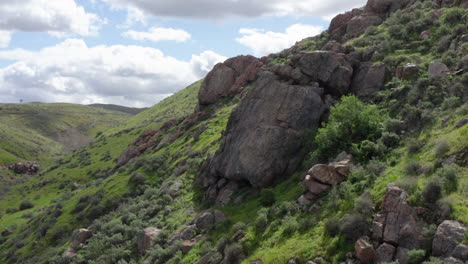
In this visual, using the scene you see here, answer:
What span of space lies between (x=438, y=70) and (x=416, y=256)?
720 inches

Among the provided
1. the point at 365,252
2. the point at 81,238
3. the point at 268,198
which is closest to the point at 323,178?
the point at 268,198

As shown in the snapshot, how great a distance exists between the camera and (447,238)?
14.5 meters

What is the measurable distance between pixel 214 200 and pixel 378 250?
1930cm

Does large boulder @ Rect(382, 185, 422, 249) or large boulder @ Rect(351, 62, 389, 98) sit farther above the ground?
large boulder @ Rect(351, 62, 389, 98)

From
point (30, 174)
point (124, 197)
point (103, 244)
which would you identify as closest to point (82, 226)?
point (124, 197)

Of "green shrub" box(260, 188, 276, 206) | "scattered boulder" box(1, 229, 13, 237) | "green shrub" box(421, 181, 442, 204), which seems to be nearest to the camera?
"green shrub" box(421, 181, 442, 204)

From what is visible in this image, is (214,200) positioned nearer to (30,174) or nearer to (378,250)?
(378,250)

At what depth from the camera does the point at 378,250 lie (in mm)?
16359

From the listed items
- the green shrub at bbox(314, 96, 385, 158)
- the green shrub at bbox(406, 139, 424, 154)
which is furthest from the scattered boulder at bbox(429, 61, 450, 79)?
the green shrub at bbox(406, 139, 424, 154)

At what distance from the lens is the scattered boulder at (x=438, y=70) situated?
27.7 metres

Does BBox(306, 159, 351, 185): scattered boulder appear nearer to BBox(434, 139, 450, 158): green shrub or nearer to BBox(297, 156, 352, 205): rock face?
BBox(297, 156, 352, 205): rock face

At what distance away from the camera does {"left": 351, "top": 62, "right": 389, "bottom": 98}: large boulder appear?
1278 inches

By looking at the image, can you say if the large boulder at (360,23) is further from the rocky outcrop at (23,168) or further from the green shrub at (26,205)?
the rocky outcrop at (23,168)

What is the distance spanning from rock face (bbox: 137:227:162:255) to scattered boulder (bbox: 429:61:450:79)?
85.8 ft
